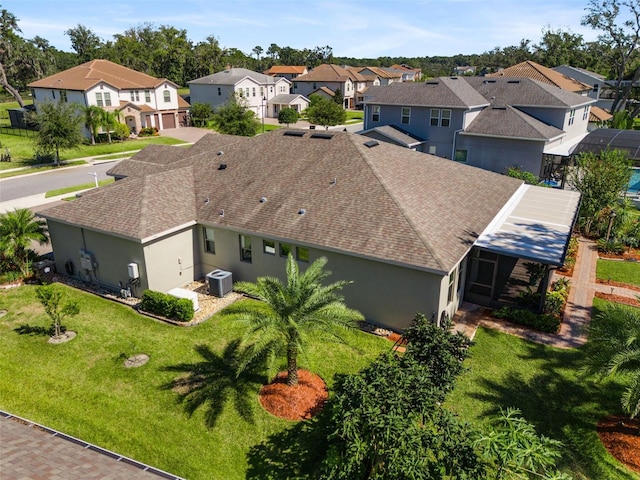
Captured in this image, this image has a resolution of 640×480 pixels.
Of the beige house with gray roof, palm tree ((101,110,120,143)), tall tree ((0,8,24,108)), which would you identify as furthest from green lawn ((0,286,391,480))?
tall tree ((0,8,24,108))

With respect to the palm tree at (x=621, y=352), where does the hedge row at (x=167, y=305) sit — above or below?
below

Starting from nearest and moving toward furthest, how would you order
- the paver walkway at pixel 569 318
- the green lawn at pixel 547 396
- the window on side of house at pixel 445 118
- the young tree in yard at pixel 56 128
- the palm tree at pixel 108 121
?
the green lawn at pixel 547 396 → the paver walkway at pixel 569 318 → the window on side of house at pixel 445 118 → the young tree in yard at pixel 56 128 → the palm tree at pixel 108 121

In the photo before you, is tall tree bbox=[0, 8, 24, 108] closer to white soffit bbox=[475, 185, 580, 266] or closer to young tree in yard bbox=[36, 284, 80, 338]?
young tree in yard bbox=[36, 284, 80, 338]

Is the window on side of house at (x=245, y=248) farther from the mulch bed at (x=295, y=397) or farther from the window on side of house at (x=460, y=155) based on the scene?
the window on side of house at (x=460, y=155)

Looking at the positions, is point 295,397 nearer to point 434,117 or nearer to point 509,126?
point 434,117

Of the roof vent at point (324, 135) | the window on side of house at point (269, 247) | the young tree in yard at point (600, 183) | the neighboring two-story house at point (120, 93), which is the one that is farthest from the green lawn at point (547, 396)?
the neighboring two-story house at point (120, 93)

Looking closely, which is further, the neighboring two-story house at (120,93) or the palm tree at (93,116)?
the neighboring two-story house at (120,93)
